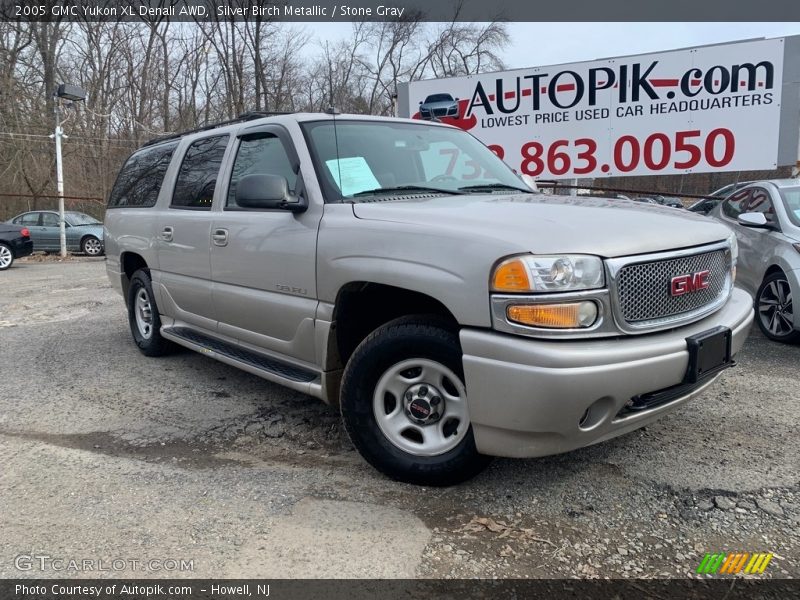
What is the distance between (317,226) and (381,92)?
3801 centimetres

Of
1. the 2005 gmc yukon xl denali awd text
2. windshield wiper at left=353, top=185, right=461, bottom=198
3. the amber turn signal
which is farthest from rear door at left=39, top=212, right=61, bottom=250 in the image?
the amber turn signal

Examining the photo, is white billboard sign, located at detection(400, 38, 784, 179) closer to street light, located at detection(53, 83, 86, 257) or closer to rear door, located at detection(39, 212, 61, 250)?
street light, located at detection(53, 83, 86, 257)

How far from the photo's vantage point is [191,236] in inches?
168

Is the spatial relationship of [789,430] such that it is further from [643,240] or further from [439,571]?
[439,571]

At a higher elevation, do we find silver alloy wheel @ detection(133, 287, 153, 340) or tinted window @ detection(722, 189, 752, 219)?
tinted window @ detection(722, 189, 752, 219)

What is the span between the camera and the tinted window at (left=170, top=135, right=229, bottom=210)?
13.8 feet

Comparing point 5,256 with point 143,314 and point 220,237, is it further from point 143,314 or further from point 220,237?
point 220,237

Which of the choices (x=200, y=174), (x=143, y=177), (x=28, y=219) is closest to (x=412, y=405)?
(x=200, y=174)

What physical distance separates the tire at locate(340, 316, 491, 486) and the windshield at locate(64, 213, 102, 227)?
17560 mm

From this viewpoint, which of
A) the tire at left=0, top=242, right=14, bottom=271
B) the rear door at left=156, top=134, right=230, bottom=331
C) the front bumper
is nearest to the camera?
the front bumper

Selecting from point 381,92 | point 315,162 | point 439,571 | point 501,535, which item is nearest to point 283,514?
point 439,571

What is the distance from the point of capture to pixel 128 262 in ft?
18.6

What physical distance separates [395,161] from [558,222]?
1.36m

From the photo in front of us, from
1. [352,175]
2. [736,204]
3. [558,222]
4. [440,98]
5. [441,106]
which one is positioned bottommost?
[558,222]
